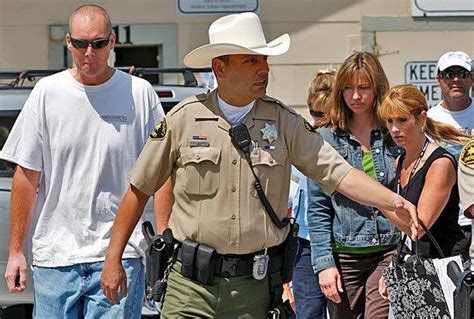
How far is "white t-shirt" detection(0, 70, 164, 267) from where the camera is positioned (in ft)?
17.4

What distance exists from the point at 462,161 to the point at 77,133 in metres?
1.81

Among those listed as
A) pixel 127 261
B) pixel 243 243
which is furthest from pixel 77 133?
pixel 243 243

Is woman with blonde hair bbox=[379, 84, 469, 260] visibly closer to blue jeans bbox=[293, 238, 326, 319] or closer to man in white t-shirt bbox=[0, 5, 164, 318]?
blue jeans bbox=[293, 238, 326, 319]

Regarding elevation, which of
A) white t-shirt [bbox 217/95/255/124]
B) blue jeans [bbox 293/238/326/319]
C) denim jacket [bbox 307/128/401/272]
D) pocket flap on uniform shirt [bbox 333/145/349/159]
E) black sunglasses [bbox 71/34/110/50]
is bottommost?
blue jeans [bbox 293/238/326/319]

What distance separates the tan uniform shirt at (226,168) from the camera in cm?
479

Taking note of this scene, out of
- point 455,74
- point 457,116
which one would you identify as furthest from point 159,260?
point 455,74

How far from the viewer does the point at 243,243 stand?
4.79 meters

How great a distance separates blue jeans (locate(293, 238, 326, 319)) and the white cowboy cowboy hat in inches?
71.8

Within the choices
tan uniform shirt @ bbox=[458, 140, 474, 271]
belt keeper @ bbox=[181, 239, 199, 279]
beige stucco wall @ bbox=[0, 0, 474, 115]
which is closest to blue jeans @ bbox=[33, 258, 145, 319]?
belt keeper @ bbox=[181, 239, 199, 279]

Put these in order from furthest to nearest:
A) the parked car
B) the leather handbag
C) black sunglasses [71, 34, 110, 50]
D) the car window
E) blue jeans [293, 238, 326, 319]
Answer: the car window < the parked car < blue jeans [293, 238, 326, 319] < black sunglasses [71, 34, 110, 50] < the leather handbag

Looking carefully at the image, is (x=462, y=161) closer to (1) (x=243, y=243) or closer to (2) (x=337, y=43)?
(1) (x=243, y=243)

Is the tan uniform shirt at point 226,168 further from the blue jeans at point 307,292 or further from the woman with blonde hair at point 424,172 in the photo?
the blue jeans at point 307,292

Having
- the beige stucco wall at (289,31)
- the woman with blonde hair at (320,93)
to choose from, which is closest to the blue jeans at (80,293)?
the woman with blonde hair at (320,93)

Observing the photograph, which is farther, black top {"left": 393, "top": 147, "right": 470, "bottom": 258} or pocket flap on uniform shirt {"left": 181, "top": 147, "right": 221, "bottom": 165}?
black top {"left": 393, "top": 147, "right": 470, "bottom": 258}
